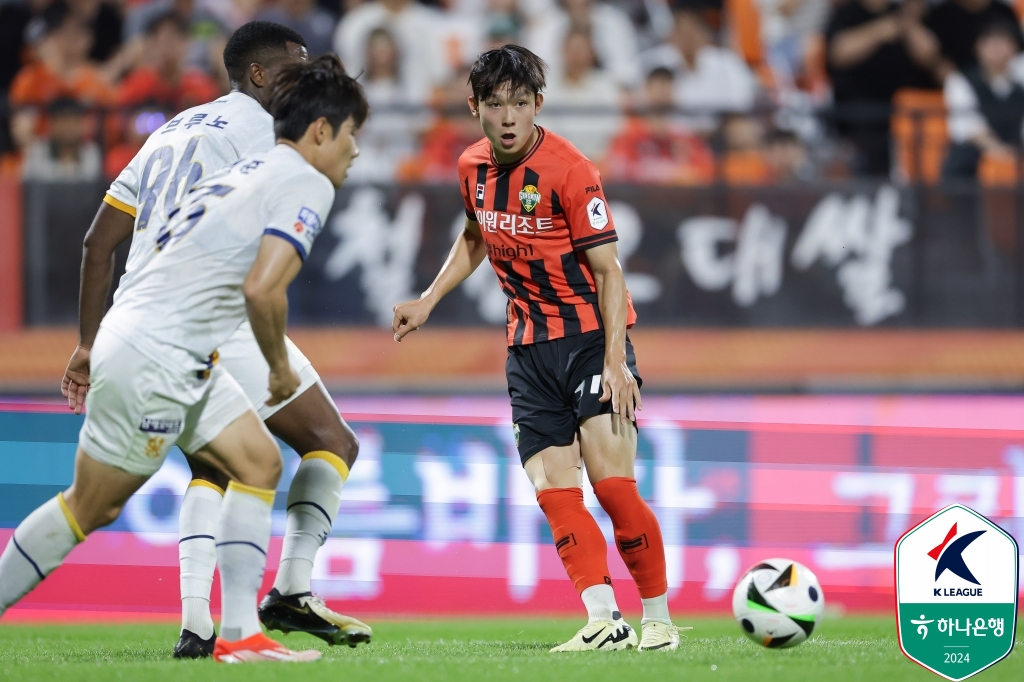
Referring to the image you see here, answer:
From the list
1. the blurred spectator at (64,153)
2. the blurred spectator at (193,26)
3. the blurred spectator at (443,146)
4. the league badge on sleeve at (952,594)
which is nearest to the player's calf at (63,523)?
the league badge on sleeve at (952,594)

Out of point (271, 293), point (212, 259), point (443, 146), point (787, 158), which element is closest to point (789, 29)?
point (787, 158)

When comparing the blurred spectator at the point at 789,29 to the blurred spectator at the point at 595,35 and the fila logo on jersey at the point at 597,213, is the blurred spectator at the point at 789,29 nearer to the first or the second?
the blurred spectator at the point at 595,35

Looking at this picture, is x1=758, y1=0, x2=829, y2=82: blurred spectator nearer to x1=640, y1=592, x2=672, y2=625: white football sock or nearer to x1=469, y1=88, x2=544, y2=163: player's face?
x1=469, y1=88, x2=544, y2=163: player's face

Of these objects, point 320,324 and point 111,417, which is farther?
point 320,324

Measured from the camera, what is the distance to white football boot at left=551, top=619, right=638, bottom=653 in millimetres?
4973

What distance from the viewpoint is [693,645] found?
5.30 metres

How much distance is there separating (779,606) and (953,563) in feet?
2.06

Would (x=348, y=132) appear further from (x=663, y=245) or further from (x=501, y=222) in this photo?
(x=663, y=245)

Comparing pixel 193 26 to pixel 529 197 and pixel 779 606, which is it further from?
pixel 779 606

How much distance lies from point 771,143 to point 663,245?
1.17 m

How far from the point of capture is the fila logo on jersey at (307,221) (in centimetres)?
424

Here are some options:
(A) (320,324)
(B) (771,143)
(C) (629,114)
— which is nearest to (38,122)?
(A) (320,324)

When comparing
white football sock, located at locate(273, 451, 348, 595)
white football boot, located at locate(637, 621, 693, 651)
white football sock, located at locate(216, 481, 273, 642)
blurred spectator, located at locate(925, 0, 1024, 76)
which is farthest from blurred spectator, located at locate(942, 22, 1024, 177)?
white football sock, located at locate(216, 481, 273, 642)

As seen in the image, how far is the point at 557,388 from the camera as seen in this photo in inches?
206
